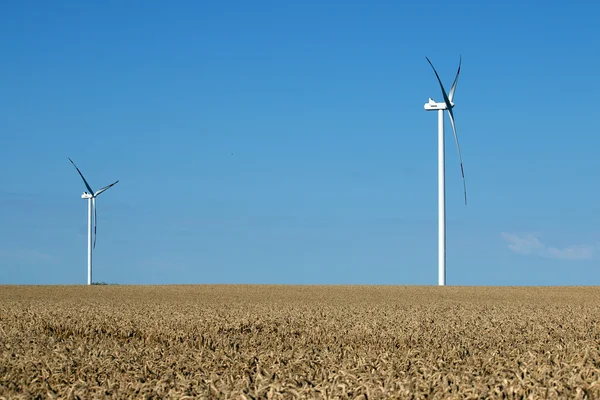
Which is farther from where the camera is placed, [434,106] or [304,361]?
[434,106]

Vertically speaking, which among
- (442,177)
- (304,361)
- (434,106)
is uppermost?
(434,106)

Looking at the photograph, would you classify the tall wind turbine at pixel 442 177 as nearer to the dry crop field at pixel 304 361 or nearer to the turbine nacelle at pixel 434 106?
the turbine nacelle at pixel 434 106

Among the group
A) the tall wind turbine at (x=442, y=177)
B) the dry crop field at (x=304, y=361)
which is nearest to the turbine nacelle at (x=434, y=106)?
the tall wind turbine at (x=442, y=177)

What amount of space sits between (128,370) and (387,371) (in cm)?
305

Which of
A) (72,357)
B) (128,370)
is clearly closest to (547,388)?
(128,370)

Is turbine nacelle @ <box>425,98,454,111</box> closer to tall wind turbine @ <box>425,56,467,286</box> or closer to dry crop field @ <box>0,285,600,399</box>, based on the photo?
tall wind turbine @ <box>425,56,467,286</box>

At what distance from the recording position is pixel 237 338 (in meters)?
15.5

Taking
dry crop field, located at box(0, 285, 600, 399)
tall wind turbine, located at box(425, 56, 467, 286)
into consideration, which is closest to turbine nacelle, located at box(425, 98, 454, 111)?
tall wind turbine, located at box(425, 56, 467, 286)

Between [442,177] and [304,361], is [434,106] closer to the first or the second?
[442,177]

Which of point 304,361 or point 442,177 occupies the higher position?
point 442,177

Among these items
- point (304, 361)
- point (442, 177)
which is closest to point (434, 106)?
point (442, 177)

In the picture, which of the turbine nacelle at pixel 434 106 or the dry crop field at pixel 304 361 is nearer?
the dry crop field at pixel 304 361

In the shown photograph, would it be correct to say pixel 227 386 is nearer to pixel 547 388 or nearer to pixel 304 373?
pixel 304 373

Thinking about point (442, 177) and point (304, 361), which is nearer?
point (304, 361)
